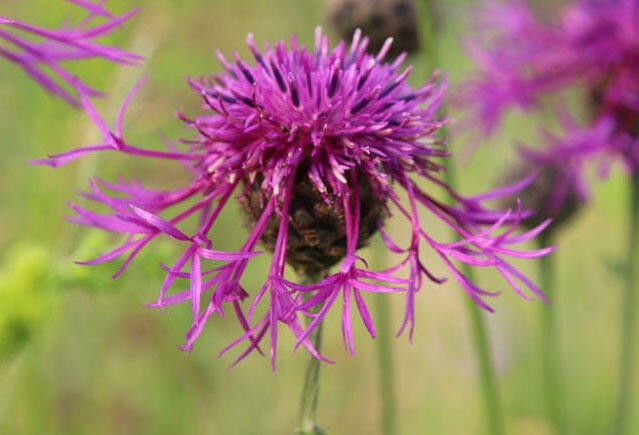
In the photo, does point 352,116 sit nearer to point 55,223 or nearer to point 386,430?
point 386,430

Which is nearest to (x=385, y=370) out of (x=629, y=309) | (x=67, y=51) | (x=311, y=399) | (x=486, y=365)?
(x=486, y=365)

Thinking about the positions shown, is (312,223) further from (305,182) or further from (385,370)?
(385,370)

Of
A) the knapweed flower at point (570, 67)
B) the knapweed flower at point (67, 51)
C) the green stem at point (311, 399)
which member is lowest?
the green stem at point (311, 399)

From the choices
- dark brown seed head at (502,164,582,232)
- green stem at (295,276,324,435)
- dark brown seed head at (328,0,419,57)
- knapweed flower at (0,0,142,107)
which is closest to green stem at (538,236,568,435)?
dark brown seed head at (502,164,582,232)

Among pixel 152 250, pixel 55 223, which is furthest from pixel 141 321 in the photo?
pixel 152 250

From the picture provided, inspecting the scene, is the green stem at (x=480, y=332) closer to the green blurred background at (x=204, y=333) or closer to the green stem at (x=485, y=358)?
the green stem at (x=485, y=358)

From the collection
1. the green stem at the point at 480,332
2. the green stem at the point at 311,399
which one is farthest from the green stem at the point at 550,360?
the green stem at the point at 311,399
